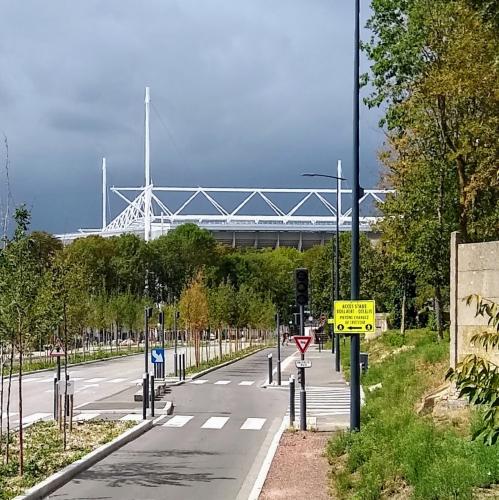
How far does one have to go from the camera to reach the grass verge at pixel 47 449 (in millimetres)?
13007

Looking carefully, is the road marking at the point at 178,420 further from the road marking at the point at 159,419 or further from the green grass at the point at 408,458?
the green grass at the point at 408,458

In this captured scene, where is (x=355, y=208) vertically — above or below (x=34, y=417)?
above

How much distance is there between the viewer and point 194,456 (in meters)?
Answer: 16.6

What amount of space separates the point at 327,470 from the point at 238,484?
5.11 ft

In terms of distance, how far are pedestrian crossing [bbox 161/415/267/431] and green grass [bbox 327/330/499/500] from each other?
424 centimetres

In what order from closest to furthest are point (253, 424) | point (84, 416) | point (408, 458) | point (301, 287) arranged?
point (408, 458)
point (253, 424)
point (84, 416)
point (301, 287)

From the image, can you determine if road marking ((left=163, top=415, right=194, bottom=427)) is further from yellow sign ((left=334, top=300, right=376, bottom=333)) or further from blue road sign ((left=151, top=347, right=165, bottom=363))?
yellow sign ((left=334, top=300, right=376, bottom=333))

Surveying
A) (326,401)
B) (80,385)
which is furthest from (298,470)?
(80,385)

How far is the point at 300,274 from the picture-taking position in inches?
984

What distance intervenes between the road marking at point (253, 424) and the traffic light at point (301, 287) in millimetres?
3292

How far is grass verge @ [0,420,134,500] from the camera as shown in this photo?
13007 millimetres

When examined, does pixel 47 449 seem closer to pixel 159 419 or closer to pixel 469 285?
pixel 159 419

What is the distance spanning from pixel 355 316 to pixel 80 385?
22330 mm

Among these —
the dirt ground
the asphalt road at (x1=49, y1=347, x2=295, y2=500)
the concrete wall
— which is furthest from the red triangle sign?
the concrete wall
